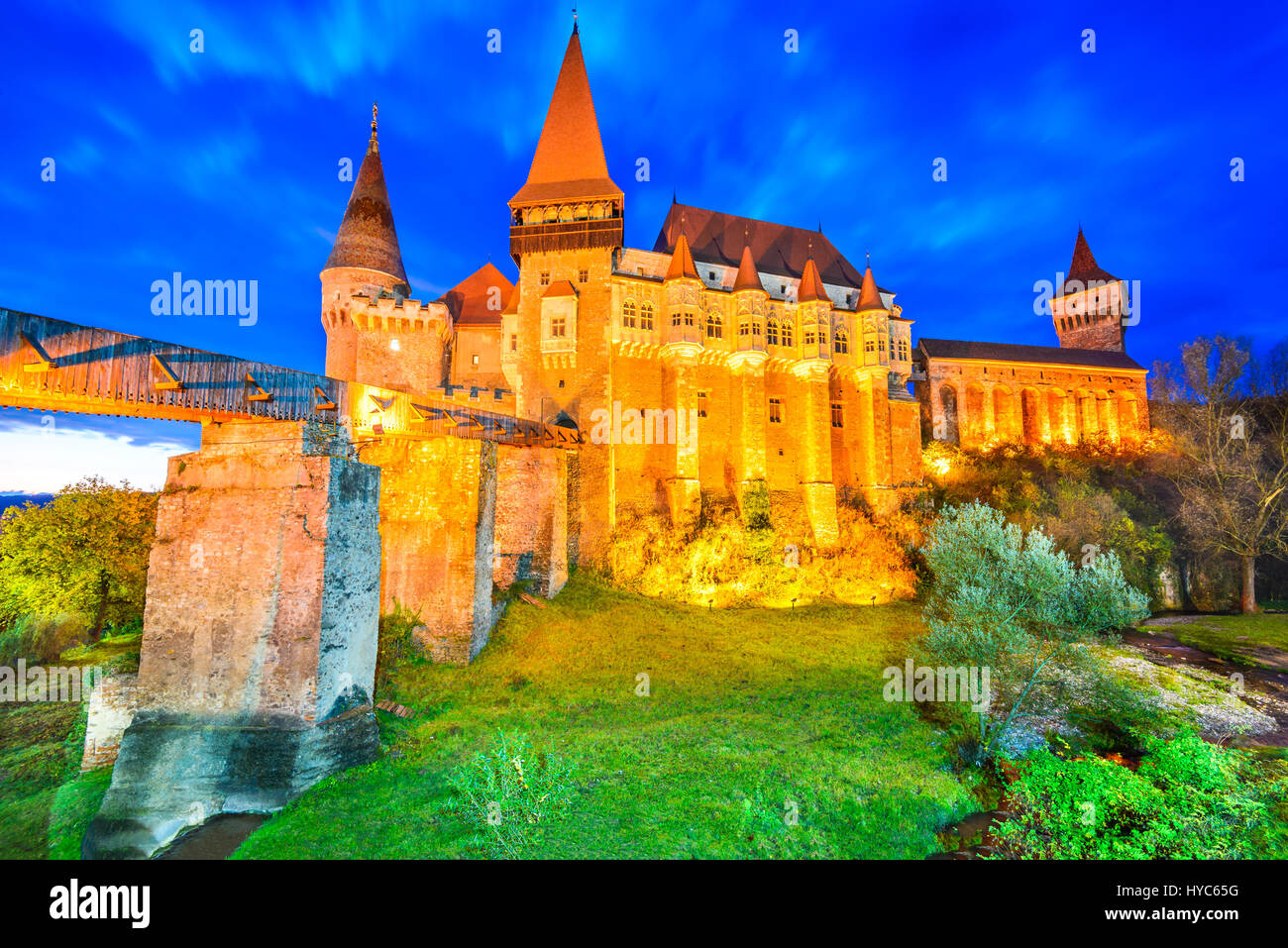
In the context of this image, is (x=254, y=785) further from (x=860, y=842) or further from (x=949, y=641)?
(x=949, y=641)

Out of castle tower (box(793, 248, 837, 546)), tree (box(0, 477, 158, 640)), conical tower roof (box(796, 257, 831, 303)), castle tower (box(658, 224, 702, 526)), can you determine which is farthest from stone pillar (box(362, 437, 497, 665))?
conical tower roof (box(796, 257, 831, 303))

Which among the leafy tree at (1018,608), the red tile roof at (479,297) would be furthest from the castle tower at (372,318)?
the leafy tree at (1018,608)

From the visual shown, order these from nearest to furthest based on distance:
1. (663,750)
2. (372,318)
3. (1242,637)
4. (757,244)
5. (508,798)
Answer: (508,798) → (663,750) → (1242,637) → (372,318) → (757,244)

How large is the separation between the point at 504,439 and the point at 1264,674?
2870 cm

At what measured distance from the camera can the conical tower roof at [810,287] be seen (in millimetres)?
32156

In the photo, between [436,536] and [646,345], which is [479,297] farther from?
[436,536]

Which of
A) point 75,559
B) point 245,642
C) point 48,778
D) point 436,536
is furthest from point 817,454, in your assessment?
point 75,559

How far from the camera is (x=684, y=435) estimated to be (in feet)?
94.8

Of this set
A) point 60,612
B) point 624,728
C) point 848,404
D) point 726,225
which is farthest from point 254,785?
point 726,225

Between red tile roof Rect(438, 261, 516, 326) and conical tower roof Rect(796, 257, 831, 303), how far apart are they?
57.6ft

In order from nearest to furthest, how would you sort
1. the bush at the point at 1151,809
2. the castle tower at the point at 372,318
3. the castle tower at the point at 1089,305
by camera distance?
Result: the bush at the point at 1151,809 < the castle tower at the point at 372,318 < the castle tower at the point at 1089,305

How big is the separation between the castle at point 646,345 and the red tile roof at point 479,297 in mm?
163

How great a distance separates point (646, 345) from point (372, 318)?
640 inches

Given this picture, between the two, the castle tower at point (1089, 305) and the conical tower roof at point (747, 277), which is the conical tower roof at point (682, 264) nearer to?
the conical tower roof at point (747, 277)
